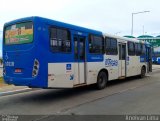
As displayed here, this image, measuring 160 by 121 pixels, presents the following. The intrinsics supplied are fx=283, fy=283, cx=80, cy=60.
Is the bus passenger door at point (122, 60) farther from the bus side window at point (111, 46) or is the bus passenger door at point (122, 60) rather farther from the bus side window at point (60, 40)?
the bus side window at point (60, 40)

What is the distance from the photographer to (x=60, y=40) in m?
11.4

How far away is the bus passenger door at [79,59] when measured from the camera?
482 inches

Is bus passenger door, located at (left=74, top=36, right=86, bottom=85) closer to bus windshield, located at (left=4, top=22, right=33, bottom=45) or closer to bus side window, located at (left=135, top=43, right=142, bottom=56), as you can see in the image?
bus windshield, located at (left=4, top=22, right=33, bottom=45)

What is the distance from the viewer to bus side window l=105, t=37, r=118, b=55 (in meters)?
15.1

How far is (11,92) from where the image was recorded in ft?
42.9

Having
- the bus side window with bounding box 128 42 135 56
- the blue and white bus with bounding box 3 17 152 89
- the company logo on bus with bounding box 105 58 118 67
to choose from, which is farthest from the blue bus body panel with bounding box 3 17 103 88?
the bus side window with bounding box 128 42 135 56

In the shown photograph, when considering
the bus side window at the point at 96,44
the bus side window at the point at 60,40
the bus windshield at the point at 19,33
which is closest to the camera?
the bus windshield at the point at 19,33

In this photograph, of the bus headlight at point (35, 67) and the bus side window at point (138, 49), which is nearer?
the bus headlight at point (35, 67)

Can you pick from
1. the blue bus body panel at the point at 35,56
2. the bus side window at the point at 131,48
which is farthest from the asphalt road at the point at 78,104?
the bus side window at the point at 131,48

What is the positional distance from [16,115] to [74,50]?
175 inches

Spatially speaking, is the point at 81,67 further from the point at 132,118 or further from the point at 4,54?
the point at 132,118

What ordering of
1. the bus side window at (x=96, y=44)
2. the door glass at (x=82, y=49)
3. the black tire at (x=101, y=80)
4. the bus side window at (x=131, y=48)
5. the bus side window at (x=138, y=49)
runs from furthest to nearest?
the bus side window at (x=138, y=49) < the bus side window at (x=131, y=48) < the black tire at (x=101, y=80) < the bus side window at (x=96, y=44) < the door glass at (x=82, y=49)

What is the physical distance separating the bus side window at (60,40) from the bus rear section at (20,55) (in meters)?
0.88

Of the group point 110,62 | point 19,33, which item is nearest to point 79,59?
point 19,33
